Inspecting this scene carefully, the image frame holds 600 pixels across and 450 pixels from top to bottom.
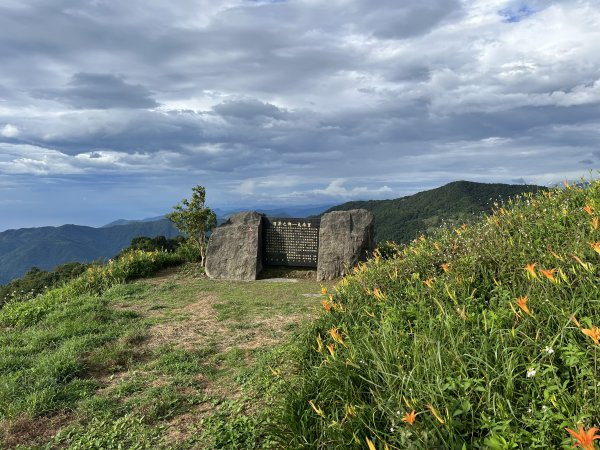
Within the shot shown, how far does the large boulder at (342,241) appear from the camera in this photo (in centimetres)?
1278

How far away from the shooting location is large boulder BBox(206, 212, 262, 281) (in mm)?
13180

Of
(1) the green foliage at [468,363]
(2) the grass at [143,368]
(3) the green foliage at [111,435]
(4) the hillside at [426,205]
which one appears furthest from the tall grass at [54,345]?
(4) the hillside at [426,205]

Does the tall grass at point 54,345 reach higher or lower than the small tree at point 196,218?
lower

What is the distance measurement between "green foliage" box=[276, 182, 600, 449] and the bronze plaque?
781 centimetres

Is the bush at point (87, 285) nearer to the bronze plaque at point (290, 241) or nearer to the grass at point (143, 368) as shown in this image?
the grass at point (143, 368)

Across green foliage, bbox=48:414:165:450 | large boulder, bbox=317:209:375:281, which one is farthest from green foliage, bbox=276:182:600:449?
large boulder, bbox=317:209:375:281

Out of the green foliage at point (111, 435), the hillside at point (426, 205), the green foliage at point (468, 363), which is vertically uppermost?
the hillside at point (426, 205)

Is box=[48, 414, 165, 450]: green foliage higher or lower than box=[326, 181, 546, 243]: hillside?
lower

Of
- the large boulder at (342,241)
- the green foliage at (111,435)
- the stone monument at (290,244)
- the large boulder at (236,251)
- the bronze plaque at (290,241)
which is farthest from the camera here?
the bronze plaque at (290,241)

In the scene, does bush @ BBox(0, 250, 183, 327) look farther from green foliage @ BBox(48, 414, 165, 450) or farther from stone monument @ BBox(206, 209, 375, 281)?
green foliage @ BBox(48, 414, 165, 450)

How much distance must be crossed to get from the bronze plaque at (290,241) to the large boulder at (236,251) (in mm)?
305

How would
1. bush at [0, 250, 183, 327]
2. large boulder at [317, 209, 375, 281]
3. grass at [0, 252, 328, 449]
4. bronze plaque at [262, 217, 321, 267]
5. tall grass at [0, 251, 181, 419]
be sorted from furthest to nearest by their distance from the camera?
1. bronze plaque at [262, 217, 321, 267]
2. large boulder at [317, 209, 375, 281]
3. bush at [0, 250, 183, 327]
4. tall grass at [0, 251, 181, 419]
5. grass at [0, 252, 328, 449]

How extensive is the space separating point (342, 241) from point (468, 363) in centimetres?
979

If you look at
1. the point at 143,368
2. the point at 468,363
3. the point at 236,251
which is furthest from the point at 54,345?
the point at 468,363
